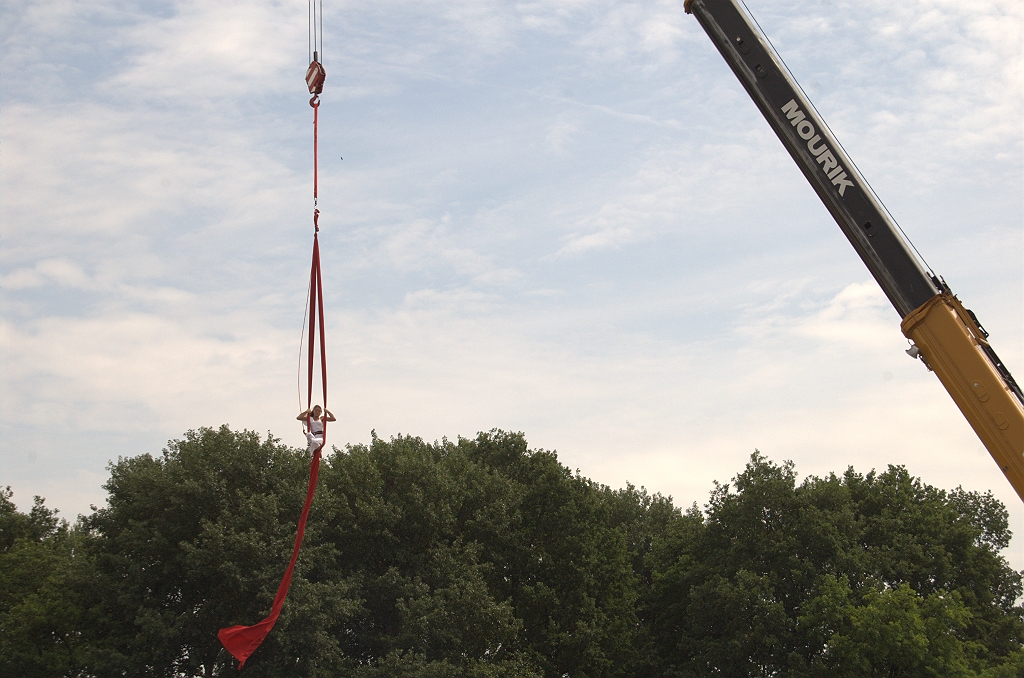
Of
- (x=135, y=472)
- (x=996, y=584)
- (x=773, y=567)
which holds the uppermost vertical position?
(x=135, y=472)

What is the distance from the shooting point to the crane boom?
1285 centimetres

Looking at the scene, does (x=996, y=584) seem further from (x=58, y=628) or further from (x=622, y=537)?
(x=58, y=628)

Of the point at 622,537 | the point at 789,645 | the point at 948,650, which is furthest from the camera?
the point at 622,537

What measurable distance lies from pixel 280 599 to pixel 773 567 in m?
32.2

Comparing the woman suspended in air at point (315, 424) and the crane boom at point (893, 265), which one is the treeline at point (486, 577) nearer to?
the woman suspended in air at point (315, 424)

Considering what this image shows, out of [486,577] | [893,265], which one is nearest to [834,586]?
[486,577]

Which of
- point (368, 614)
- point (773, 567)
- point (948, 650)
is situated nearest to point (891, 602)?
point (948, 650)

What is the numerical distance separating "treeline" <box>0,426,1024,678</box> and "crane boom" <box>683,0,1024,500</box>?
1026 inches

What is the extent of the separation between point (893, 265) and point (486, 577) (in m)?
32.0

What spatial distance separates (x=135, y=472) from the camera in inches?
1497

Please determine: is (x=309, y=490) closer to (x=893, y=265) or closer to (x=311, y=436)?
(x=311, y=436)

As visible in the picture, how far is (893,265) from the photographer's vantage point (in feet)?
44.9

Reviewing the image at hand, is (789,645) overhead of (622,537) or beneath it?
beneath

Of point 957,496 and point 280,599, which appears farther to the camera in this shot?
point 957,496
